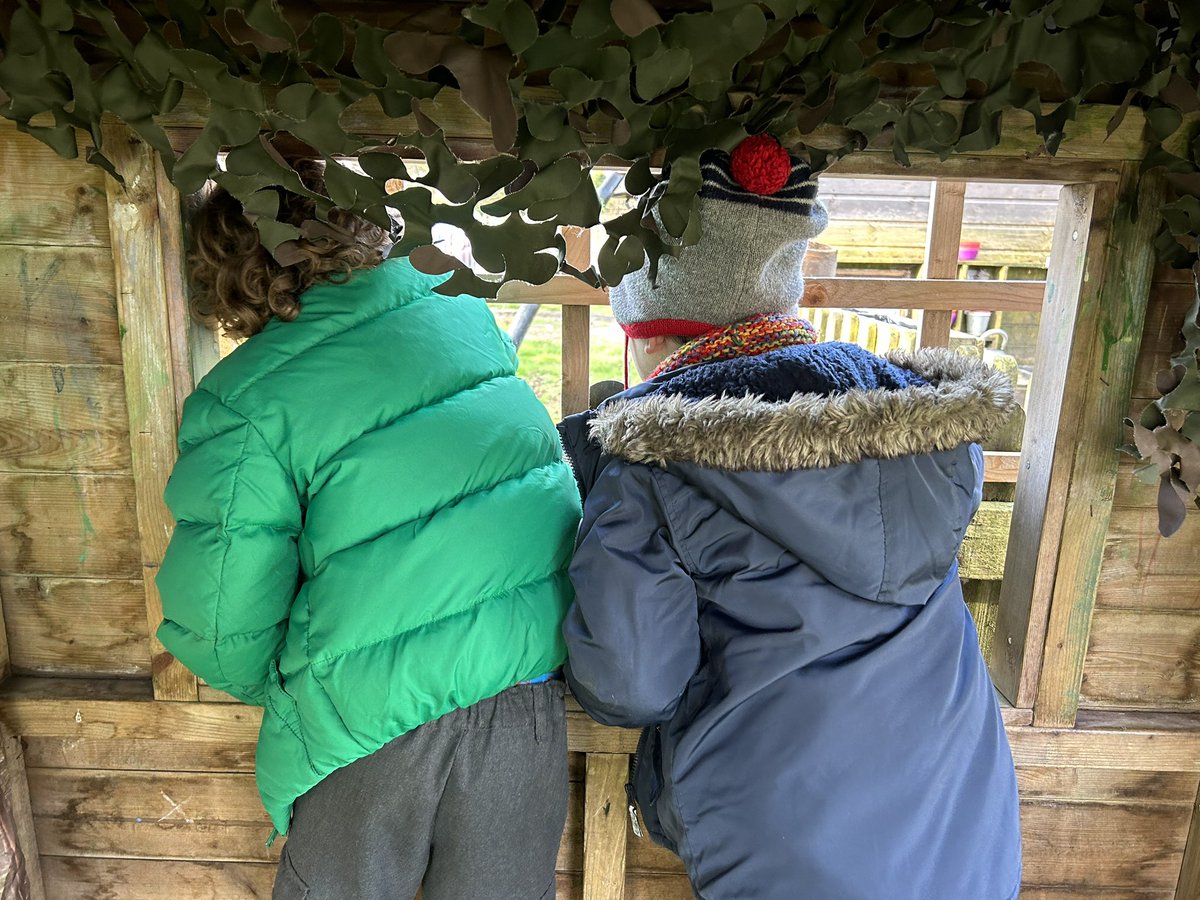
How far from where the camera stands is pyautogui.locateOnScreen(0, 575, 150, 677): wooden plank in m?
1.67

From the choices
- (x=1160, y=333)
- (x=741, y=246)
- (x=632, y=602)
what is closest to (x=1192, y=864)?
(x=1160, y=333)

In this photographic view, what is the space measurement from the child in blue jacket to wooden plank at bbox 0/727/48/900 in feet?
3.97

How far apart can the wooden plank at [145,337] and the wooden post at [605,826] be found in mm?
844

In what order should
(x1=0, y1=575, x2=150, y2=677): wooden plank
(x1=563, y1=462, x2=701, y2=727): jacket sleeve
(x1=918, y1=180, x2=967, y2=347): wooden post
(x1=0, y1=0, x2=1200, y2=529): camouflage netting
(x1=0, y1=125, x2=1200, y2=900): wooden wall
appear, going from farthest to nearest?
1. (x1=918, y1=180, x2=967, y2=347): wooden post
2. (x1=0, y1=575, x2=150, y2=677): wooden plank
3. (x1=0, y1=125, x2=1200, y2=900): wooden wall
4. (x1=563, y1=462, x2=701, y2=727): jacket sleeve
5. (x1=0, y1=0, x2=1200, y2=529): camouflage netting

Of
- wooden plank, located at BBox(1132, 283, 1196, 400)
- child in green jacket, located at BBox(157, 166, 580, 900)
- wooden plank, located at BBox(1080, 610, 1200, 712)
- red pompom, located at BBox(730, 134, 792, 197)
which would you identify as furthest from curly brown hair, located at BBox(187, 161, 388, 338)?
wooden plank, located at BBox(1080, 610, 1200, 712)

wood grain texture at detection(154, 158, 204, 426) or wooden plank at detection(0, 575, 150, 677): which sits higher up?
wood grain texture at detection(154, 158, 204, 426)

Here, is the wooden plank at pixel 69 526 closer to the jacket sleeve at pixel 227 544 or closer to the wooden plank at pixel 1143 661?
the jacket sleeve at pixel 227 544

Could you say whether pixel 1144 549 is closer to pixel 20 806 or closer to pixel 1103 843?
pixel 1103 843

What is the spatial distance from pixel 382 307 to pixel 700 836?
885mm

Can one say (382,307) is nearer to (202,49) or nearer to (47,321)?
(202,49)

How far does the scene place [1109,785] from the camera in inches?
71.9

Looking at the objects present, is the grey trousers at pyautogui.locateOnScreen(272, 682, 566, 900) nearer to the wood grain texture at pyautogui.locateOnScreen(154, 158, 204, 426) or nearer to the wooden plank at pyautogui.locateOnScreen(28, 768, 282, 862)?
the wooden plank at pyautogui.locateOnScreen(28, 768, 282, 862)

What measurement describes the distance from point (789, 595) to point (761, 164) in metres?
0.59

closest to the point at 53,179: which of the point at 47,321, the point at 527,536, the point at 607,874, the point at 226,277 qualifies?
the point at 47,321
